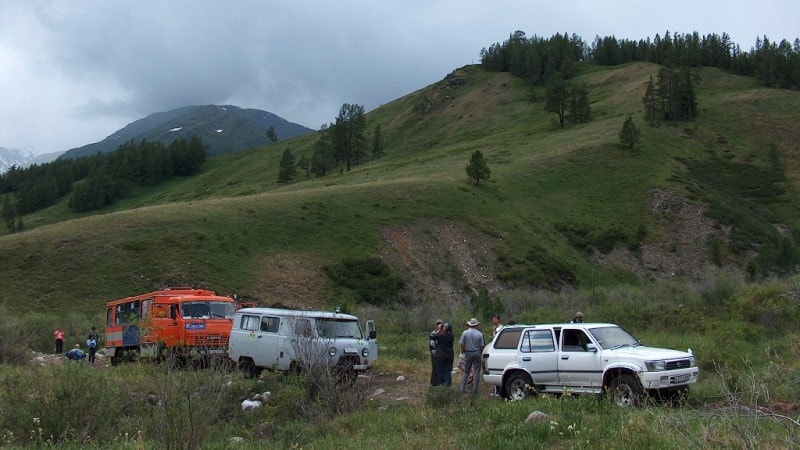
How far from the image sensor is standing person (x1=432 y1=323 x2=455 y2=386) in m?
14.1

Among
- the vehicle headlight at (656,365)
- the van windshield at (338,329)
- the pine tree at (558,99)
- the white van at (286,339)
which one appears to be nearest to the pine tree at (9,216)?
the pine tree at (558,99)

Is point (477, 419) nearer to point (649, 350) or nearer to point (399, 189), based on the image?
point (649, 350)

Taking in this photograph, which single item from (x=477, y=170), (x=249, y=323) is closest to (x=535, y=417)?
(x=249, y=323)

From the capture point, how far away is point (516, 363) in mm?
13555

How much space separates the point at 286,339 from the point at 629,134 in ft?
207

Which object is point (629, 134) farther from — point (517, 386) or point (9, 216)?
point (9, 216)

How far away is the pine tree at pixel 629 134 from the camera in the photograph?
234ft

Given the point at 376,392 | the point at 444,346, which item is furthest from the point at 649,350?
the point at 376,392

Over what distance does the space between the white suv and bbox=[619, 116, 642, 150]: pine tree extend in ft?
206

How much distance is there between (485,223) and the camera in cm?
5238

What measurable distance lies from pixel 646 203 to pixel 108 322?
2008 inches

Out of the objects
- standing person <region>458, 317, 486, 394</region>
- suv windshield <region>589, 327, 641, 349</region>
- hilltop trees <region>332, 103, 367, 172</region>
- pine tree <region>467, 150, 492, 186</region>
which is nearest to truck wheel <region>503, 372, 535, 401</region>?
standing person <region>458, 317, 486, 394</region>

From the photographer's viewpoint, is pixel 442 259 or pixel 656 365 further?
pixel 442 259

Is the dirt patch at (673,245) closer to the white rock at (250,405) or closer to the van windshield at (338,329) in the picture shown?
the van windshield at (338,329)
